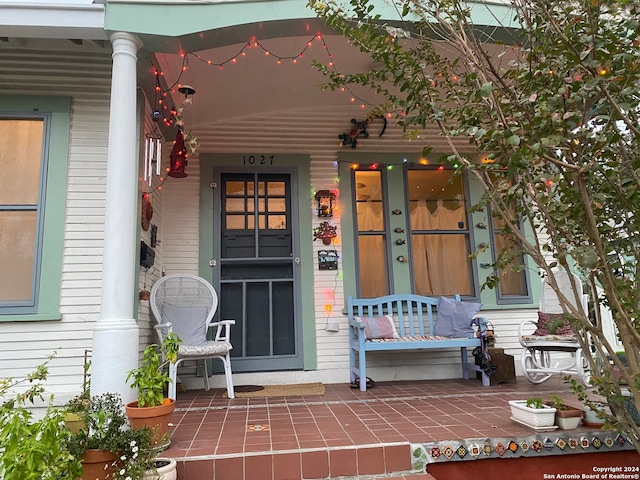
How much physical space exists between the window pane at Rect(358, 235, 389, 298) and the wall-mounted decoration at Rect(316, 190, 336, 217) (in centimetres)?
43

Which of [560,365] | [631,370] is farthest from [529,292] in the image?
[631,370]

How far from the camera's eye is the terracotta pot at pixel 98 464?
201 cm

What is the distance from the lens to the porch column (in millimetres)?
2434

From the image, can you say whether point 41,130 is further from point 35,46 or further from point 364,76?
point 364,76

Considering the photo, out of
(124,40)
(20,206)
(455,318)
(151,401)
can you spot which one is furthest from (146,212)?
(455,318)

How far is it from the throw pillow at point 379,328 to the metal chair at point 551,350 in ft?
3.69

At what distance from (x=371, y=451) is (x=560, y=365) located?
3106mm

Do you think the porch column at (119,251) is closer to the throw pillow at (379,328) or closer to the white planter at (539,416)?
the throw pillow at (379,328)

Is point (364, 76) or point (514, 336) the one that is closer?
point (364, 76)

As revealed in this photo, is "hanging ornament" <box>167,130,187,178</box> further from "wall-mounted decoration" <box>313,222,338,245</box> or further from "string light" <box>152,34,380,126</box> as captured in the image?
"wall-mounted decoration" <box>313,222,338,245</box>

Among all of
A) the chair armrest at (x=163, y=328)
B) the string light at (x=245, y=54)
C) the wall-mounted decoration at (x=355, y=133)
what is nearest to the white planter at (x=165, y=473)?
the chair armrest at (x=163, y=328)

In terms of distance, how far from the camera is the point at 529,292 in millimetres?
4633

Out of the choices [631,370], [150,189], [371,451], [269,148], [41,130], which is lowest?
[371,451]

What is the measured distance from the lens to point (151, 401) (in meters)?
2.34
